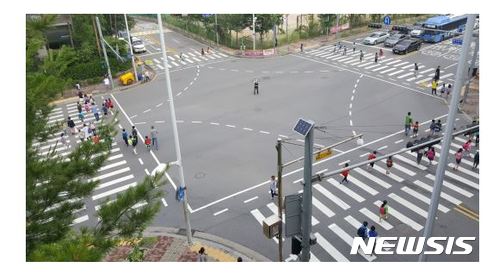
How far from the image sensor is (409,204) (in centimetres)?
1811

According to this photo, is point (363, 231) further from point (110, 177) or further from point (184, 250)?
point (110, 177)

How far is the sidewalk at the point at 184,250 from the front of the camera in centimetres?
1562

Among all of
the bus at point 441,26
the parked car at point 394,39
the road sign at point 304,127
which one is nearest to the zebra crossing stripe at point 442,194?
the road sign at point 304,127

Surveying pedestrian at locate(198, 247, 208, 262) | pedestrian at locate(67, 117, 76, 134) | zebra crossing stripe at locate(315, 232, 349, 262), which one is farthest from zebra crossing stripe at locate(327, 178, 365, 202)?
pedestrian at locate(67, 117, 76, 134)

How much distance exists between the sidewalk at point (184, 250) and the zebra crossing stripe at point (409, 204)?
714 centimetres

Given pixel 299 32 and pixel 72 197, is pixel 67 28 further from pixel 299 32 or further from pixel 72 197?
pixel 72 197

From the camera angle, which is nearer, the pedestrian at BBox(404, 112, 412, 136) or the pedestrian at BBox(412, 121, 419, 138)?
the pedestrian at BBox(412, 121, 419, 138)

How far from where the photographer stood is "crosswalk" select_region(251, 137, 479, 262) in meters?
16.5

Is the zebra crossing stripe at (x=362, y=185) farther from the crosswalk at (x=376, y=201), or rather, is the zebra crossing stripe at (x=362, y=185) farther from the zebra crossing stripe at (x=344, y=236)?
the zebra crossing stripe at (x=344, y=236)

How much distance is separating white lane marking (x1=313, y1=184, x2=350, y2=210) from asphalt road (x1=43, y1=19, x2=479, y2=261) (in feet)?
0.15

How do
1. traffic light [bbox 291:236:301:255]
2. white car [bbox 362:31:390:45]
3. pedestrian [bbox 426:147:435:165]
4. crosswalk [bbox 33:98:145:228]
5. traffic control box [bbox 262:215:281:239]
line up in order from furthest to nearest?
white car [bbox 362:31:390:45]
pedestrian [bbox 426:147:435:165]
crosswalk [bbox 33:98:145:228]
traffic control box [bbox 262:215:281:239]
traffic light [bbox 291:236:301:255]

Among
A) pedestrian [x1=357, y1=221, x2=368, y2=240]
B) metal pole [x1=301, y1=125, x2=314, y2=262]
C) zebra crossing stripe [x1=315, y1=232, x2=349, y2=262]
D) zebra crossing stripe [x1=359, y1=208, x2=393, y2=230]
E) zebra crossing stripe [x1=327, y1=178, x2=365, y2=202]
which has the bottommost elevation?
zebra crossing stripe [x1=315, y1=232, x2=349, y2=262]

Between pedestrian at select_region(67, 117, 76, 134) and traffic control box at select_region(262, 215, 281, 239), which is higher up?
traffic control box at select_region(262, 215, 281, 239)

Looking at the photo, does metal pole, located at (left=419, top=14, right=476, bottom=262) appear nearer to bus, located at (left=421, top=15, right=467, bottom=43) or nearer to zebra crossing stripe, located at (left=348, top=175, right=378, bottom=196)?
zebra crossing stripe, located at (left=348, top=175, right=378, bottom=196)
